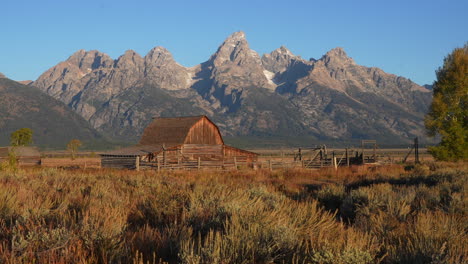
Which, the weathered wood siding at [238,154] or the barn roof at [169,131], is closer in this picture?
the barn roof at [169,131]

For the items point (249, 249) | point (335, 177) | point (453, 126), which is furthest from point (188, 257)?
point (453, 126)

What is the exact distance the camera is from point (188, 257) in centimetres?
416

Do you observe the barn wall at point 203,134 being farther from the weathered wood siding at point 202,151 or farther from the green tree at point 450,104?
the green tree at point 450,104

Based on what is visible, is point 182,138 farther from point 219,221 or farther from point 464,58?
point 219,221

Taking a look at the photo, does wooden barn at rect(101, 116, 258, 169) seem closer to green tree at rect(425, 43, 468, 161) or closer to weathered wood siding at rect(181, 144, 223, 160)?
weathered wood siding at rect(181, 144, 223, 160)

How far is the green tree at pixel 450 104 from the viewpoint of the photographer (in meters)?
37.1

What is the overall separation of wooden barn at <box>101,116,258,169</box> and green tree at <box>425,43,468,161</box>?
17251mm

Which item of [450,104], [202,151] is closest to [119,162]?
[202,151]

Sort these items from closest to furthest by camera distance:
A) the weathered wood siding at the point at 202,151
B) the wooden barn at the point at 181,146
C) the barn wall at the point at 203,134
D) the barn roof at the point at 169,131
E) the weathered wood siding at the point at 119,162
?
the weathered wood siding at the point at 119,162, the wooden barn at the point at 181,146, the weathered wood siding at the point at 202,151, the barn roof at the point at 169,131, the barn wall at the point at 203,134

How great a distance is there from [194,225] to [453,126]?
3578cm

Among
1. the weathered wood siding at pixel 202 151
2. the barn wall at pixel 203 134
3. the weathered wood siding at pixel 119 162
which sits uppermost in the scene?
the barn wall at pixel 203 134

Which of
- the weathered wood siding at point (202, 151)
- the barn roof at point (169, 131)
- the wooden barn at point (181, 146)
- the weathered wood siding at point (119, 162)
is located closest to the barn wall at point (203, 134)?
the wooden barn at point (181, 146)

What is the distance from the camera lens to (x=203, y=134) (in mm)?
50969

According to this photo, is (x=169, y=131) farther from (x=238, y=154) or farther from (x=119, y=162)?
(x=119, y=162)
